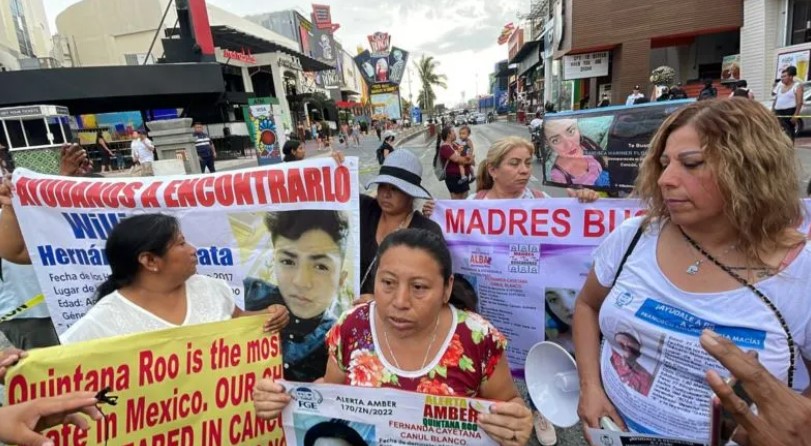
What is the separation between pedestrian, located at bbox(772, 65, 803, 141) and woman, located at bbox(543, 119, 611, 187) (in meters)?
10.1

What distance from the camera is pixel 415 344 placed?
1550 millimetres

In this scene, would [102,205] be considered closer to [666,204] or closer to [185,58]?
[666,204]

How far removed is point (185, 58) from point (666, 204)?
8.21 metres

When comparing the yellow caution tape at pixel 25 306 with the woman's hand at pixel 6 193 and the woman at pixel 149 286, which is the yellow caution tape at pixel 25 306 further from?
the woman at pixel 149 286

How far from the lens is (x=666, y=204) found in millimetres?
1373

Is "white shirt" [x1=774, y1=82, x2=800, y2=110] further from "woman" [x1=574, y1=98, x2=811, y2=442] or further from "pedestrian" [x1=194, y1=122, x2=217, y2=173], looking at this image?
"pedestrian" [x1=194, y1=122, x2=217, y2=173]

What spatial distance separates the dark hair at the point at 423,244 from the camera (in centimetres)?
159

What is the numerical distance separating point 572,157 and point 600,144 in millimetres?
270

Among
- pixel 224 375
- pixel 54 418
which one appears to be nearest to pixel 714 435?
pixel 224 375

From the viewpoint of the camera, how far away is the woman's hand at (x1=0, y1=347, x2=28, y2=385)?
58.6 inches

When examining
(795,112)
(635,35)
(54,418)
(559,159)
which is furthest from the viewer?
(635,35)

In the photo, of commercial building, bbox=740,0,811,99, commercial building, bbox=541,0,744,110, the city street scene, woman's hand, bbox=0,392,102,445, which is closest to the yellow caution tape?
the city street scene

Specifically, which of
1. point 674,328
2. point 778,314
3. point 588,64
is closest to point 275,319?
point 674,328

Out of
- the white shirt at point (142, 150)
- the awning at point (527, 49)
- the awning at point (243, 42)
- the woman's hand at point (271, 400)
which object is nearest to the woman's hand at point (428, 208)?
the woman's hand at point (271, 400)
